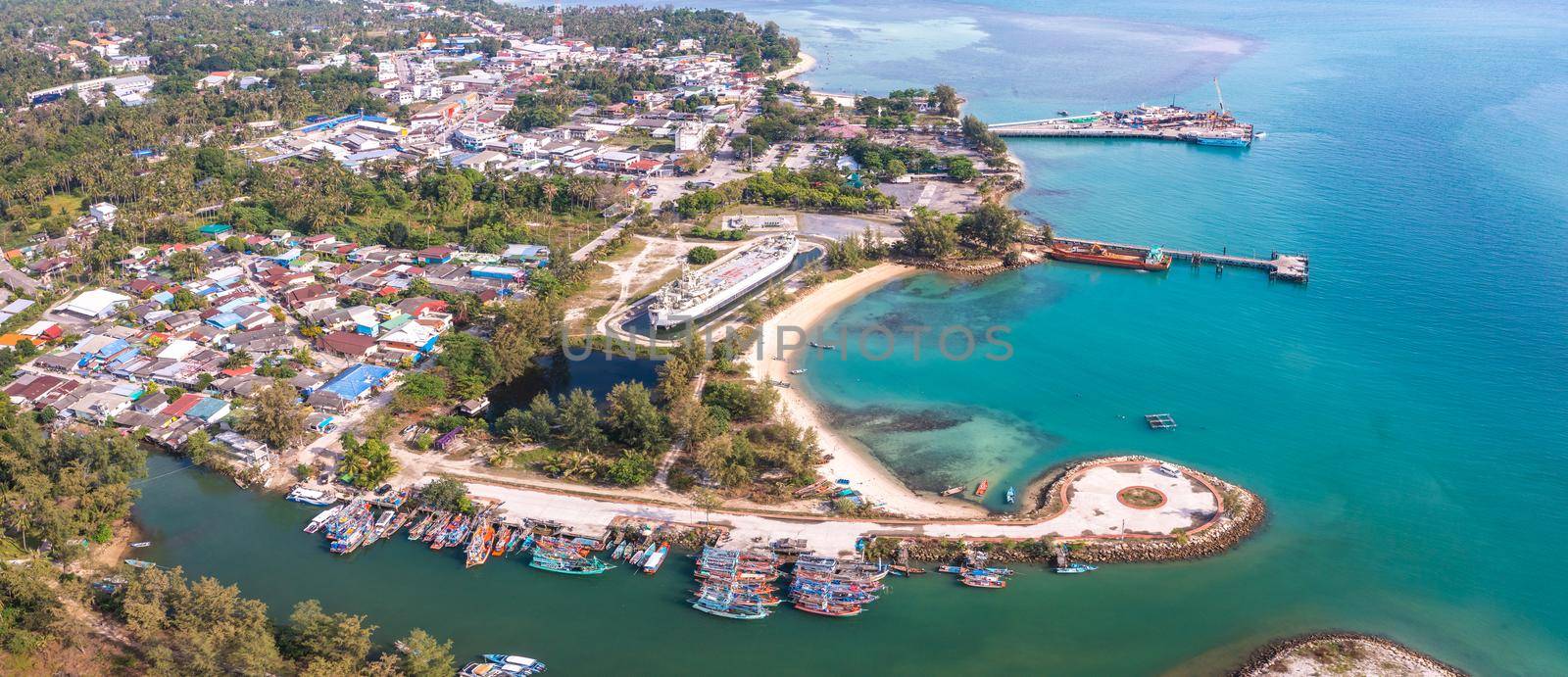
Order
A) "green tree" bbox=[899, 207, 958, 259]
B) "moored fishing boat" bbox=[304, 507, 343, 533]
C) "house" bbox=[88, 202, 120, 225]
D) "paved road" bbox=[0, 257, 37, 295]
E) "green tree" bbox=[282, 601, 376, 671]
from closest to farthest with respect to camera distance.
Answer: "green tree" bbox=[282, 601, 376, 671], "moored fishing boat" bbox=[304, 507, 343, 533], "paved road" bbox=[0, 257, 37, 295], "green tree" bbox=[899, 207, 958, 259], "house" bbox=[88, 202, 120, 225]

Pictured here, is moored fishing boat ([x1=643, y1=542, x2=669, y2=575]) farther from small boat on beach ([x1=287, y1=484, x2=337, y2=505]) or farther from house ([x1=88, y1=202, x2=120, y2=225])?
house ([x1=88, y1=202, x2=120, y2=225])

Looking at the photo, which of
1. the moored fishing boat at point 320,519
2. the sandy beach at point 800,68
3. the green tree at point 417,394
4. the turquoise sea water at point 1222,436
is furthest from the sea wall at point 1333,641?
the sandy beach at point 800,68

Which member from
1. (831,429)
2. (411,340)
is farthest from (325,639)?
(411,340)

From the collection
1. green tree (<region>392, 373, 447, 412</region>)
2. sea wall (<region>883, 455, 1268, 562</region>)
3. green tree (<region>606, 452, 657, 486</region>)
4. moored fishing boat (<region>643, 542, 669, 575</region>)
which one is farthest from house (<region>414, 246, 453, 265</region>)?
sea wall (<region>883, 455, 1268, 562</region>)

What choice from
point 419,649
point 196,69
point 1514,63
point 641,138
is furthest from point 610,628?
point 1514,63

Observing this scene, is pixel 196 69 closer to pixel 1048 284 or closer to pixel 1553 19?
pixel 1048 284

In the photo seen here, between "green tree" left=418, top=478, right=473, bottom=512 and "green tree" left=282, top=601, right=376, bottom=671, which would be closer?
"green tree" left=282, top=601, right=376, bottom=671

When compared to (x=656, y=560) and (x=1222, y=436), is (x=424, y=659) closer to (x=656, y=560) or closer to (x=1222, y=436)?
(x=656, y=560)
